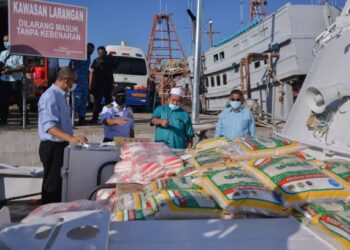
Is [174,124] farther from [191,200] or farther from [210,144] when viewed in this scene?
[191,200]

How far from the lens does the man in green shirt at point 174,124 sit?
16.0 ft

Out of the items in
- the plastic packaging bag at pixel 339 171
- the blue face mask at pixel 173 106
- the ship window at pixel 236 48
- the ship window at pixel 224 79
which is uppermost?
the ship window at pixel 236 48

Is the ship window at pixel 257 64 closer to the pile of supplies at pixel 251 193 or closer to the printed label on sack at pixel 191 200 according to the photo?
the pile of supplies at pixel 251 193

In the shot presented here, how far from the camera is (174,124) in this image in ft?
16.1

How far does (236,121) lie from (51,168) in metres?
2.34

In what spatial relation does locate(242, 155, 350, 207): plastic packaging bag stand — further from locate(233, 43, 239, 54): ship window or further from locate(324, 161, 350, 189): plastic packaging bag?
locate(233, 43, 239, 54): ship window

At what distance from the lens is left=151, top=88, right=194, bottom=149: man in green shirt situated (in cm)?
488

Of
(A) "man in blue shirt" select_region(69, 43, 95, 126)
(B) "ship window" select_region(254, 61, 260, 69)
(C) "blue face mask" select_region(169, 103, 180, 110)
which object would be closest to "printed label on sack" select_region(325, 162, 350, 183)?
(C) "blue face mask" select_region(169, 103, 180, 110)

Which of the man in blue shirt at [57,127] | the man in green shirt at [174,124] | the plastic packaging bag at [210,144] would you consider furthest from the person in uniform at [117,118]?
the plastic packaging bag at [210,144]

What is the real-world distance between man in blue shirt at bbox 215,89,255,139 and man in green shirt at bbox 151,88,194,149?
53 centimetres

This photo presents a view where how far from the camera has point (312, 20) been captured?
12078 millimetres

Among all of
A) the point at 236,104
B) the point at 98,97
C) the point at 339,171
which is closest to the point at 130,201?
the point at 339,171

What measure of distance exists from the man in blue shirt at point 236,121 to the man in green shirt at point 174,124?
1.75 ft

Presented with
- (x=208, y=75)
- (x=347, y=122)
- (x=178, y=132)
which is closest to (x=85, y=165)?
(x=178, y=132)
